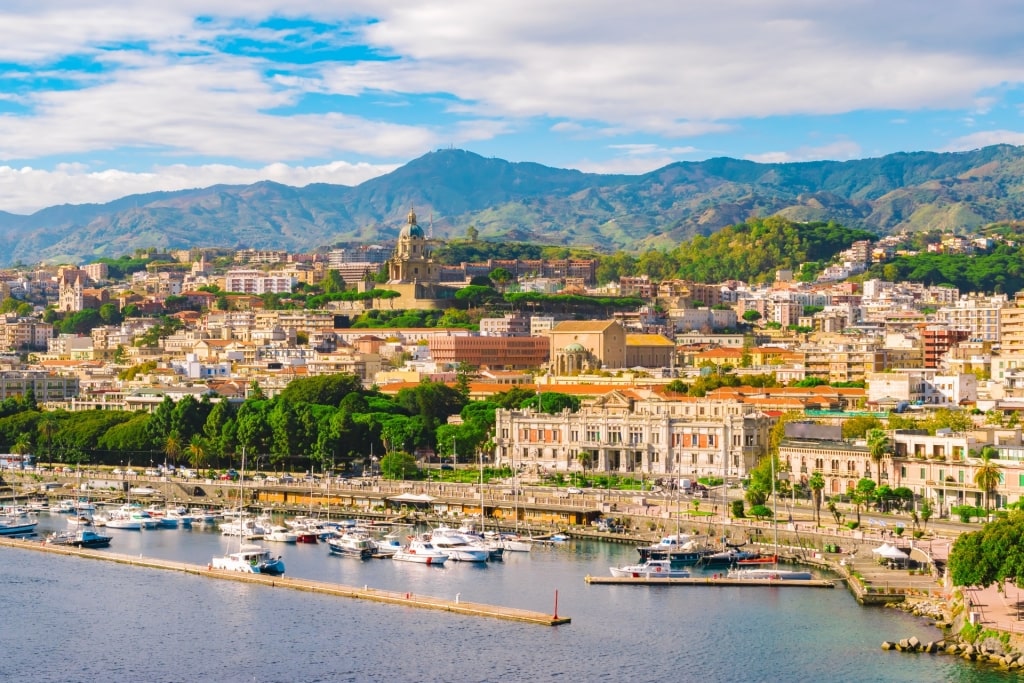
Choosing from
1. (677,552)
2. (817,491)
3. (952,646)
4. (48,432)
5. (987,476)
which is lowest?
(952,646)

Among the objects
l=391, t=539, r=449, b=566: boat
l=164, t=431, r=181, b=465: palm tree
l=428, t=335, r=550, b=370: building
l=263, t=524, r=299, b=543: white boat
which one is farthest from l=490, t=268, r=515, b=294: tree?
l=391, t=539, r=449, b=566: boat

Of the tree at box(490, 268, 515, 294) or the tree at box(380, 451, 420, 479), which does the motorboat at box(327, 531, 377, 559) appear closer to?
the tree at box(380, 451, 420, 479)

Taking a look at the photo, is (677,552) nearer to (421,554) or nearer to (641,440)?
(421,554)

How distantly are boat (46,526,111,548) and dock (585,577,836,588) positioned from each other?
62.7ft

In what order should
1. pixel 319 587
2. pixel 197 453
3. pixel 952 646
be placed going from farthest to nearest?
pixel 197 453
pixel 319 587
pixel 952 646

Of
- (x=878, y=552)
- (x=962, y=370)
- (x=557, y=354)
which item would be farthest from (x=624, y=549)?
(x=557, y=354)

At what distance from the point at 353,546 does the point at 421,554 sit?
2.94 meters

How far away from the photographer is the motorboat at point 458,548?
181 feet

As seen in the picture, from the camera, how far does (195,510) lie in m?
70.4

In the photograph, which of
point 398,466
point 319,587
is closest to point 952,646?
point 319,587

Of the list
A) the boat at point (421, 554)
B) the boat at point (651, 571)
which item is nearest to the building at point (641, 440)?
the boat at point (421, 554)

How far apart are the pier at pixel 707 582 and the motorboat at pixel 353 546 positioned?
31.0 feet

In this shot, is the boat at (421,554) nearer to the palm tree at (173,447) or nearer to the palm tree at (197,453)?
the palm tree at (197,453)

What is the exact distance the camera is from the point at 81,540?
6003 centimetres
